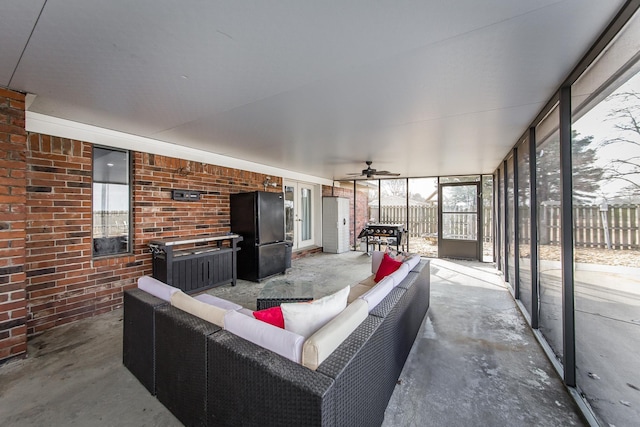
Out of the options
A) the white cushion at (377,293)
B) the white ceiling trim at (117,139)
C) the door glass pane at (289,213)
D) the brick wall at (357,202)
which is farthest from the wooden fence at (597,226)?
the brick wall at (357,202)

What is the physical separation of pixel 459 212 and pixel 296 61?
673 centimetres

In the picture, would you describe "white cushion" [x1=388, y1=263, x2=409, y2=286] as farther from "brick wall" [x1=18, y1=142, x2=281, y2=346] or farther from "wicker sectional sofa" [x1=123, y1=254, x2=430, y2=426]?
"brick wall" [x1=18, y1=142, x2=281, y2=346]

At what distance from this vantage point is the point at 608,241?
1631mm

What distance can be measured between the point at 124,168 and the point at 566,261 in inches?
200

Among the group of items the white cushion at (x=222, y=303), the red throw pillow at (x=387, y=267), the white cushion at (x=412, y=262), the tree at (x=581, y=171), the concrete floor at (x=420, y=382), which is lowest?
the concrete floor at (x=420, y=382)

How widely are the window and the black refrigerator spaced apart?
178 cm

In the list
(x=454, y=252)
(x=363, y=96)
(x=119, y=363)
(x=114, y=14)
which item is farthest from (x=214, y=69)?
(x=454, y=252)

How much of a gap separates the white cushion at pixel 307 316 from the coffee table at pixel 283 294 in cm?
128

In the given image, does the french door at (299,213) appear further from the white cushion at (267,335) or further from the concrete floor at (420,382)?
the white cushion at (267,335)

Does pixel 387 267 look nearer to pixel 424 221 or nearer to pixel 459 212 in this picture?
pixel 459 212

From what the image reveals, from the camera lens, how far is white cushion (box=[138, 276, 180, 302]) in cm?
196

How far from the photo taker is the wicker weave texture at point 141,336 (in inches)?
73.5

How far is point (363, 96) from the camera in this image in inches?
95.1

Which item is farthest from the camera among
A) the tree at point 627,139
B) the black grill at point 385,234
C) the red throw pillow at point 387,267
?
the black grill at point 385,234
